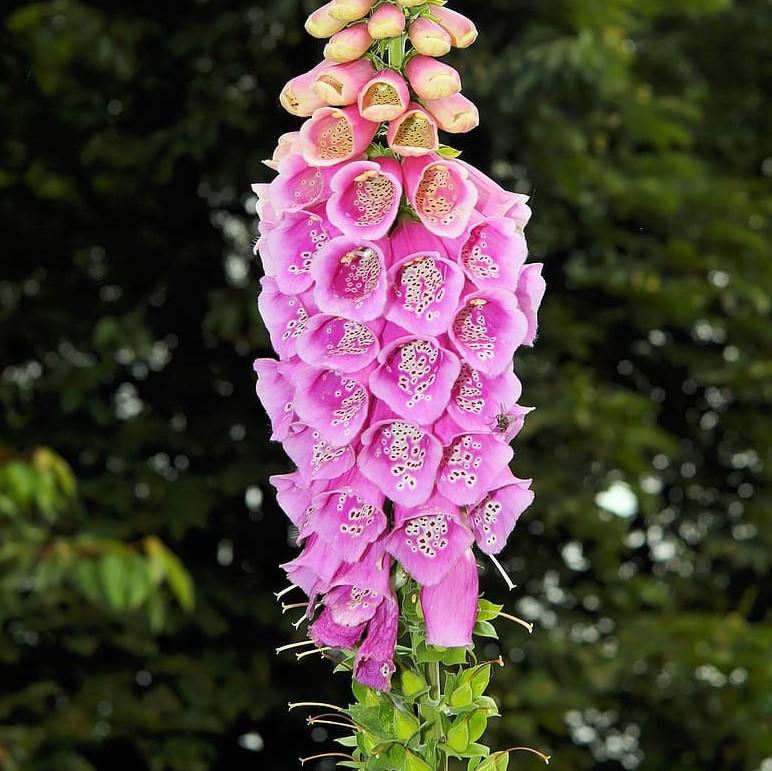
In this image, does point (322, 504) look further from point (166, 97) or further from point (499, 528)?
point (166, 97)

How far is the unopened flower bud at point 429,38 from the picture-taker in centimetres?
101

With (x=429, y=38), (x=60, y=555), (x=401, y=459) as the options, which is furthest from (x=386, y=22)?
(x=60, y=555)

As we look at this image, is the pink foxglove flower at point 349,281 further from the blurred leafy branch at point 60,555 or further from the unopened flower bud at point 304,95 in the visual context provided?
the blurred leafy branch at point 60,555

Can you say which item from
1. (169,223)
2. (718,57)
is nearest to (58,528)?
(169,223)

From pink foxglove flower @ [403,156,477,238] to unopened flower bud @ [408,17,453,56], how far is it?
0.09 m

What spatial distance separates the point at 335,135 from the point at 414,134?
2.8 inches

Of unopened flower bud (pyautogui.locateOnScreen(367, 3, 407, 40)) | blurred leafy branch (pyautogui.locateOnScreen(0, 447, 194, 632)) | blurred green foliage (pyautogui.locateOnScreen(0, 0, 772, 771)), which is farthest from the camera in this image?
blurred green foliage (pyautogui.locateOnScreen(0, 0, 772, 771))

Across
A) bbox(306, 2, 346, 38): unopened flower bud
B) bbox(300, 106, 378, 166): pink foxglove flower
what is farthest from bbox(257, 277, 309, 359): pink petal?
bbox(306, 2, 346, 38): unopened flower bud

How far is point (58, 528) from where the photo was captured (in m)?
4.50

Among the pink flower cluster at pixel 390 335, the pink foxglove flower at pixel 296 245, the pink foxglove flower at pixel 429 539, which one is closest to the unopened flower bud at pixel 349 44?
the pink flower cluster at pixel 390 335

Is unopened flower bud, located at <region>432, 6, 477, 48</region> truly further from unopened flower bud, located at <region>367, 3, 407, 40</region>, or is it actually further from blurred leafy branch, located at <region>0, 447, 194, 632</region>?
blurred leafy branch, located at <region>0, 447, 194, 632</region>

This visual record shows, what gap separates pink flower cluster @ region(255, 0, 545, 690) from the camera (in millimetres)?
1009

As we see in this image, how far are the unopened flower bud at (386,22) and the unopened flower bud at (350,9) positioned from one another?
0.05 ft

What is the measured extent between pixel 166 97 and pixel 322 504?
4431 mm
